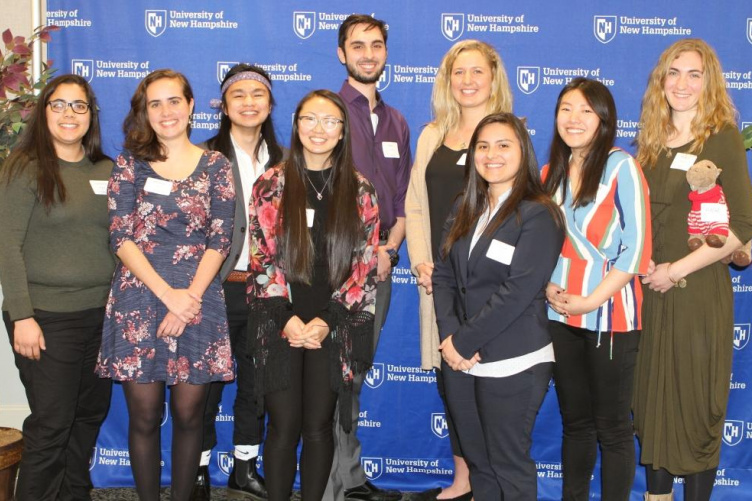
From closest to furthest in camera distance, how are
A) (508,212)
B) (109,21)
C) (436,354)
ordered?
(508,212), (436,354), (109,21)

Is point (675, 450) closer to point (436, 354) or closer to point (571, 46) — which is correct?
point (436, 354)

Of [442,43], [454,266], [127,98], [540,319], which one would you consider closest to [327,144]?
[454,266]

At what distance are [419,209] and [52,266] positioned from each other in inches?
61.4

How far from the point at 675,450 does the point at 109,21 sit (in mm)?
3335

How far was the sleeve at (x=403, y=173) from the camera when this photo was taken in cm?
339

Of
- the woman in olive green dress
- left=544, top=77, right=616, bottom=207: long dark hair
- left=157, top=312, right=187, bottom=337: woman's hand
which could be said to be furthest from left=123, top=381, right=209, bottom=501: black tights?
the woman in olive green dress

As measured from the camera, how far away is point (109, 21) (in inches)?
143

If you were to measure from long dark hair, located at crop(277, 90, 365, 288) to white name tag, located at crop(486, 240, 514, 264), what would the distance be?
51 cm

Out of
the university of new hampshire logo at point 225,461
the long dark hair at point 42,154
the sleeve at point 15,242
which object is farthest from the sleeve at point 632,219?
the university of new hampshire logo at point 225,461

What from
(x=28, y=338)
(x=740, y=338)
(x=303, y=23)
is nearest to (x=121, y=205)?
(x=28, y=338)

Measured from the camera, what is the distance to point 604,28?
3.66 metres

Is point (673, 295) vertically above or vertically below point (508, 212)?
below

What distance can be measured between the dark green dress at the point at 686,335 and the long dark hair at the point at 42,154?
2.35 meters

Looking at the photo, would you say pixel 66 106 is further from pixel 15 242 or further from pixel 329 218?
pixel 329 218
